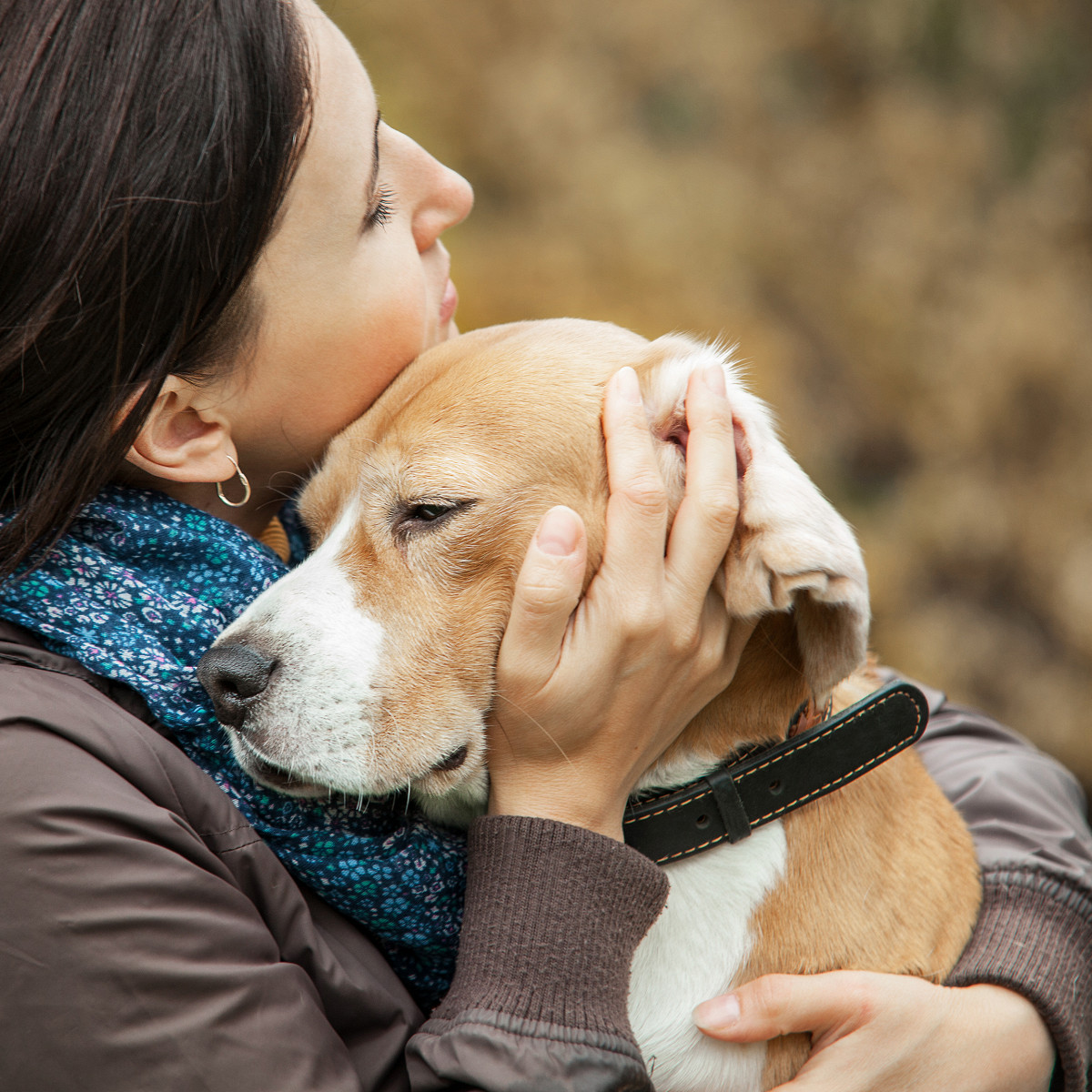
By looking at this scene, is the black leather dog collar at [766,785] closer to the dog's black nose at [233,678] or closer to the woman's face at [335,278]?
the dog's black nose at [233,678]

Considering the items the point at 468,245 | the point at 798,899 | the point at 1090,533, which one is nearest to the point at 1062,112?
the point at 1090,533

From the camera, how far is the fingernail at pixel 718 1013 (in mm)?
1504

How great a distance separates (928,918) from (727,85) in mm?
5867

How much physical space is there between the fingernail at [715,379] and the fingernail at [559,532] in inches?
12.0

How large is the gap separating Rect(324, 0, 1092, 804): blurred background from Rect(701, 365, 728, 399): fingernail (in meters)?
4.31

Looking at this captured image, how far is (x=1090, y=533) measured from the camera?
5.99m

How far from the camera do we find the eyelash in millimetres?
1674

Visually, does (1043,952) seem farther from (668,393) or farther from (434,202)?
(434,202)

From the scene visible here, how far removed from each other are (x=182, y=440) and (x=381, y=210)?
0.51 meters

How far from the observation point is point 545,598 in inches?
56.9

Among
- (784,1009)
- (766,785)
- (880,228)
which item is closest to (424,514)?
(766,785)

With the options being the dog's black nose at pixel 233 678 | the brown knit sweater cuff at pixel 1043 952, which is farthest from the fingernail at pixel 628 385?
the brown knit sweater cuff at pixel 1043 952

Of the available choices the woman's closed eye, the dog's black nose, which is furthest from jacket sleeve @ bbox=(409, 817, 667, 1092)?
the woman's closed eye

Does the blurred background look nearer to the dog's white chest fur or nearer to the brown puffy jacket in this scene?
the dog's white chest fur
